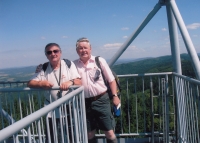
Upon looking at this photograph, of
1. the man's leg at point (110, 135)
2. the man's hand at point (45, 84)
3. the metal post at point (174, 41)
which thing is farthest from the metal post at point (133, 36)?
the man's hand at point (45, 84)

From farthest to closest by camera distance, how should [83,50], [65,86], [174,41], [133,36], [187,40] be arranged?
[133,36], [174,41], [187,40], [83,50], [65,86]

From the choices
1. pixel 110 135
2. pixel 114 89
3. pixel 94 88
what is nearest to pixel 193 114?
pixel 114 89

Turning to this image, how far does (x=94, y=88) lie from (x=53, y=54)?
749 mm

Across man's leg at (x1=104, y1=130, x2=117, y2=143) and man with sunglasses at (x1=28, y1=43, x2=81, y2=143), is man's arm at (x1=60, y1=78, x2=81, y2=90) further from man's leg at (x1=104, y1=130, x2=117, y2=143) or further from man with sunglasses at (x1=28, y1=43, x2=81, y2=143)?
man's leg at (x1=104, y1=130, x2=117, y2=143)

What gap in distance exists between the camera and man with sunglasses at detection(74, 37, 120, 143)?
115 inches

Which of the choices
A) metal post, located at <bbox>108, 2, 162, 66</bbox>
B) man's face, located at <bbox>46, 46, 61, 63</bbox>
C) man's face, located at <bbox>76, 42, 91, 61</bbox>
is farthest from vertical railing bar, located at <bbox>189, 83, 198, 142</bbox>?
metal post, located at <bbox>108, 2, 162, 66</bbox>

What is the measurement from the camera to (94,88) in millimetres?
2932

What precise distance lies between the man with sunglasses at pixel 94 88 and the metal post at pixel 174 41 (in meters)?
1.68

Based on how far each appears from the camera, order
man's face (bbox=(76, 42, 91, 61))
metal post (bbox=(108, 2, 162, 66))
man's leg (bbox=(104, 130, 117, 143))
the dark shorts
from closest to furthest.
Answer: man's face (bbox=(76, 42, 91, 61))
the dark shorts
man's leg (bbox=(104, 130, 117, 143))
metal post (bbox=(108, 2, 162, 66))

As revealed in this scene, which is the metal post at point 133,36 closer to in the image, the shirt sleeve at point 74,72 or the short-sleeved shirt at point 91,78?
the short-sleeved shirt at point 91,78

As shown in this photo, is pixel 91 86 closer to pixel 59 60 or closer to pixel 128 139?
pixel 59 60

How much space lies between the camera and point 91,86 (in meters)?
2.92

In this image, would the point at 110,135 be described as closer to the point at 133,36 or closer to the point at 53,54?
the point at 53,54

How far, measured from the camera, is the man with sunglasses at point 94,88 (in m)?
2.92
